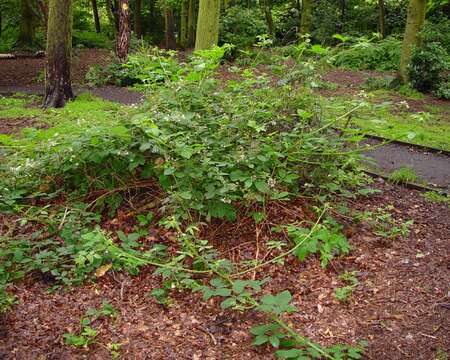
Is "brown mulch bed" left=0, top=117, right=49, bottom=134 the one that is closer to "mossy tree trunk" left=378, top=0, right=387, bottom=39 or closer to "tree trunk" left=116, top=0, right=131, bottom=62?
"tree trunk" left=116, top=0, right=131, bottom=62

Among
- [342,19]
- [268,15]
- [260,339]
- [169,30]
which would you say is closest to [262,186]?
[260,339]

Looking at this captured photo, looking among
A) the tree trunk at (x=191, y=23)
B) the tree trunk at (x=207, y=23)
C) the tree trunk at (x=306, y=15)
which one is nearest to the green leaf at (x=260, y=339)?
the tree trunk at (x=207, y=23)

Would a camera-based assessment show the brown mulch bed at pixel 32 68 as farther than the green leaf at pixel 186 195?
Yes

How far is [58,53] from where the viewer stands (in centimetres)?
950

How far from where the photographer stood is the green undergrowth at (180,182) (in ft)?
12.1

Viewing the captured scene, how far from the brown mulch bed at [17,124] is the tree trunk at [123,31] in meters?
5.87

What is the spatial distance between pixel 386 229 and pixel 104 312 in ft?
8.88

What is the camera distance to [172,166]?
158 inches

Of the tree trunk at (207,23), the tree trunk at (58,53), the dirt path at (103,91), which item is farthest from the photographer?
the dirt path at (103,91)

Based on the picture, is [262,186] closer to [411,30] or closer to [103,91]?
[103,91]

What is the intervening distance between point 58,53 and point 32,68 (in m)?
7.42

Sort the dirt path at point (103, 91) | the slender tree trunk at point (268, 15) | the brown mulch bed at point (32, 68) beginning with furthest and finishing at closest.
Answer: the slender tree trunk at point (268, 15)
the brown mulch bed at point (32, 68)
the dirt path at point (103, 91)

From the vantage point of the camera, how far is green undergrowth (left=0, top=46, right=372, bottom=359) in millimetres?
3680

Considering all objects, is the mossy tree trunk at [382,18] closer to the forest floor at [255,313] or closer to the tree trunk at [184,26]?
the tree trunk at [184,26]
